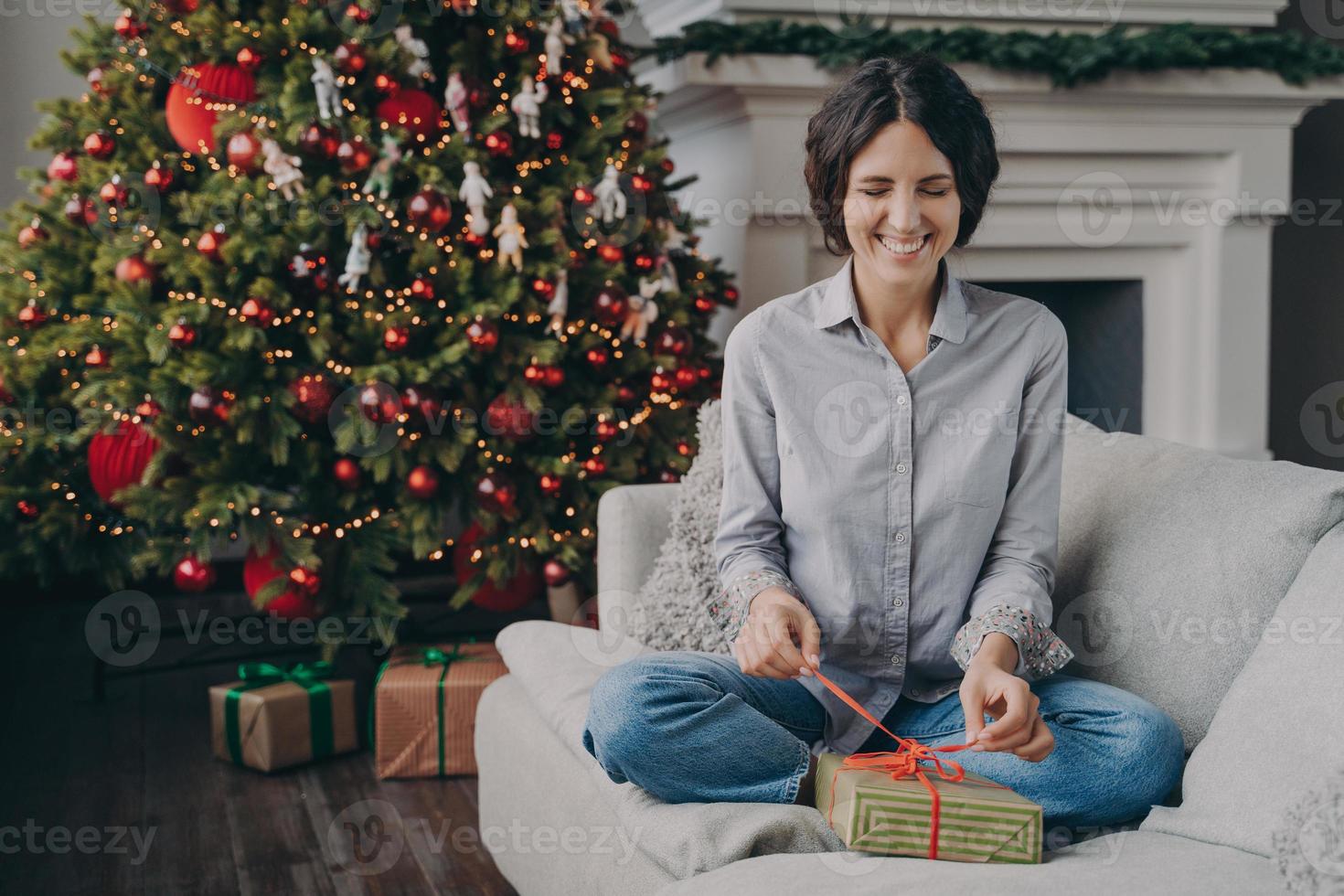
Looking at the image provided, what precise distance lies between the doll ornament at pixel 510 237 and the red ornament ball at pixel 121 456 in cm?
83

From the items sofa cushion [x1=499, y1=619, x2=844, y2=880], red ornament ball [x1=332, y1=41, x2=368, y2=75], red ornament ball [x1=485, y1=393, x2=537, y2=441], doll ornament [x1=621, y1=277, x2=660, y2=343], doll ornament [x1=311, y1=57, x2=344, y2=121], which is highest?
red ornament ball [x1=332, y1=41, x2=368, y2=75]

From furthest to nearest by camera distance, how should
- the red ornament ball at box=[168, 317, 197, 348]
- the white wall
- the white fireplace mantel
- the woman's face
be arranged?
1. the white wall
2. the white fireplace mantel
3. the red ornament ball at box=[168, 317, 197, 348]
4. the woman's face

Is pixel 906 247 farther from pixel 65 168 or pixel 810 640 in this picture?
pixel 65 168

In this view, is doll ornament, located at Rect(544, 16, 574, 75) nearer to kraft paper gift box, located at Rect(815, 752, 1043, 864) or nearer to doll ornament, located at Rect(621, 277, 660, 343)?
doll ornament, located at Rect(621, 277, 660, 343)

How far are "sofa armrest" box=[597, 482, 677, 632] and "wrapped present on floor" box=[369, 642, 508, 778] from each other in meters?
0.57

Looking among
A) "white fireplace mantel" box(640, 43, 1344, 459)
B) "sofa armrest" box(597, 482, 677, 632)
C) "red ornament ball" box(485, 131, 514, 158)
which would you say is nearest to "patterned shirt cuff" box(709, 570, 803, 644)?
"sofa armrest" box(597, 482, 677, 632)

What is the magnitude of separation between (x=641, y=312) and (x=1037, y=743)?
1.56m

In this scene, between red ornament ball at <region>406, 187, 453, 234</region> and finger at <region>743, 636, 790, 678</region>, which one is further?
red ornament ball at <region>406, 187, 453, 234</region>

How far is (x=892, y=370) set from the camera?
1415 millimetres
